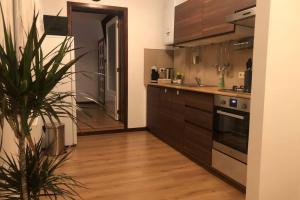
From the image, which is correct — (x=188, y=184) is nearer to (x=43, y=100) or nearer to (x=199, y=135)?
(x=199, y=135)

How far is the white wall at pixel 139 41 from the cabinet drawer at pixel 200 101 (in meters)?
1.54

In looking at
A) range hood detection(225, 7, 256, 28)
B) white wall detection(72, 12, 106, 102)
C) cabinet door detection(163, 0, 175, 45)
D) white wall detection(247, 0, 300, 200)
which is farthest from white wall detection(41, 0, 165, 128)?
white wall detection(72, 12, 106, 102)

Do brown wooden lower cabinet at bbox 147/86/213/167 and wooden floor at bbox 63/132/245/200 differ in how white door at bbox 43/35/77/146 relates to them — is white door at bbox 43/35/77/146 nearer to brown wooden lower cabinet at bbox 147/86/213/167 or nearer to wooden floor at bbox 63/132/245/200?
wooden floor at bbox 63/132/245/200

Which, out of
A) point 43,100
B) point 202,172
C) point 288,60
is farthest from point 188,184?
point 43,100

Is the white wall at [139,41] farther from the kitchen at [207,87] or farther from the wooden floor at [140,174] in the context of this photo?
the wooden floor at [140,174]

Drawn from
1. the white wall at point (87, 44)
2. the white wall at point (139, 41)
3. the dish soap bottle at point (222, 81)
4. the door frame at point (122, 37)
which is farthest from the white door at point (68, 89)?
the white wall at point (87, 44)

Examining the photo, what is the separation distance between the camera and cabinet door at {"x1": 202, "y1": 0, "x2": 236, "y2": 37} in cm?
265

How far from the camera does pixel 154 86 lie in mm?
4047

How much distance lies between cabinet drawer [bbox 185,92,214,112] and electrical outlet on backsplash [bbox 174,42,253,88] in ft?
2.05

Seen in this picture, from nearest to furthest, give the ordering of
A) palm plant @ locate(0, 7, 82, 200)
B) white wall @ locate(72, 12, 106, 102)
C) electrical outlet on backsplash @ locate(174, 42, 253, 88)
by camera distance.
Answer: palm plant @ locate(0, 7, 82, 200), electrical outlet on backsplash @ locate(174, 42, 253, 88), white wall @ locate(72, 12, 106, 102)

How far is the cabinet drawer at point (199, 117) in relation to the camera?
8.46 feet

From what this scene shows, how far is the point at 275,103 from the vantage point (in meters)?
1.58

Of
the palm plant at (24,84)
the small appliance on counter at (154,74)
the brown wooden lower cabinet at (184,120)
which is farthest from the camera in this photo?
the small appliance on counter at (154,74)

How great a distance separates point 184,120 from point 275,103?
1.58 meters
